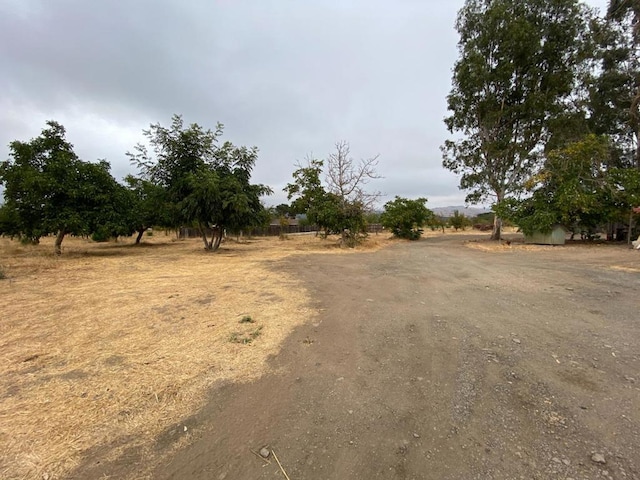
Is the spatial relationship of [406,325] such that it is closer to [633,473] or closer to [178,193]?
[633,473]

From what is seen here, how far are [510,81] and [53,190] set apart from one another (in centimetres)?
2605

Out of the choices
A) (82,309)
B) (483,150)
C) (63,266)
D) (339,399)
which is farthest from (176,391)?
(483,150)

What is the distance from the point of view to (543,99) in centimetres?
1802

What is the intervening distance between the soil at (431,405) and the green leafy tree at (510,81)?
717 inches

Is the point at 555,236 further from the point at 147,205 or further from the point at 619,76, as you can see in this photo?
the point at 147,205

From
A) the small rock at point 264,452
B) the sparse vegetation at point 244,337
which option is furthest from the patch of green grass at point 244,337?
the small rock at point 264,452

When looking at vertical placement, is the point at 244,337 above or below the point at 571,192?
below

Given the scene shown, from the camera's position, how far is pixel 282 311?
474 centimetres

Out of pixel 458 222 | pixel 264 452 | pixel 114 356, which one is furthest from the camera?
pixel 458 222

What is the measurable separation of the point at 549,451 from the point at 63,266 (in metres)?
12.5

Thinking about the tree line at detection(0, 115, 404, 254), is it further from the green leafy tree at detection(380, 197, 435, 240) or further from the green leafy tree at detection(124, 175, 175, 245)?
the green leafy tree at detection(380, 197, 435, 240)

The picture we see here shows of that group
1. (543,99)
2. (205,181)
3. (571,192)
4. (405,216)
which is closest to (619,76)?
(543,99)

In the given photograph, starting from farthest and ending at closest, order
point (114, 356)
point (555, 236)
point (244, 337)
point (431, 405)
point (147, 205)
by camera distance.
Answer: point (147, 205) → point (555, 236) → point (244, 337) → point (114, 356) → point (431, 405)

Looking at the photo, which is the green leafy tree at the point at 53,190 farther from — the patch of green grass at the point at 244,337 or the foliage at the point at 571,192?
the foliage at the point at 571,192
